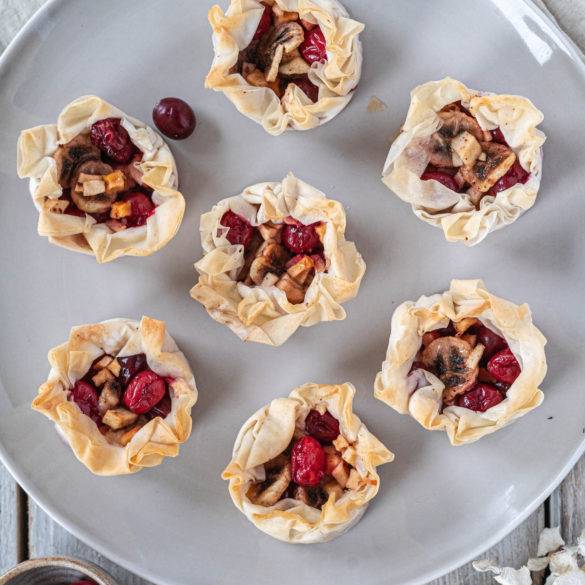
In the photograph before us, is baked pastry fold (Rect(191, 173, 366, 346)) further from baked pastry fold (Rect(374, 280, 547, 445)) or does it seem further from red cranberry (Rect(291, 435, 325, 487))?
red cranberry (Rect(291, 435, 325, 487))

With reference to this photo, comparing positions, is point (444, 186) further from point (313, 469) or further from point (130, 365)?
point (130, 365)

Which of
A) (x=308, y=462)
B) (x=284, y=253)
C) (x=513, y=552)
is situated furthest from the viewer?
(x=513, y=552)

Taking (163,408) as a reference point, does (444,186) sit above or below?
above

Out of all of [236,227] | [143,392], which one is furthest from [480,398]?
[143,392]

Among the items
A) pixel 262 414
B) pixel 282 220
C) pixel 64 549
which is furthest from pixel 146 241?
pixel 64 549

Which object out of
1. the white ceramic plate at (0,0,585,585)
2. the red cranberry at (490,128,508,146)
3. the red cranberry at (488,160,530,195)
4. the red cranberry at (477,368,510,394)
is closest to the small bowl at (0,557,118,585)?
the white ceramic plate at (0,0,585,585)

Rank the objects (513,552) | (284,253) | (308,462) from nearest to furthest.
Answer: (308,462)
(284,253)
(513,552)
